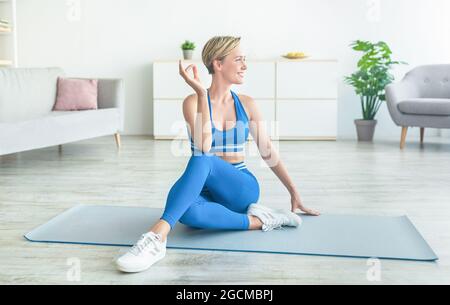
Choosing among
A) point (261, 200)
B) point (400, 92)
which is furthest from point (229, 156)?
point (400, 92)

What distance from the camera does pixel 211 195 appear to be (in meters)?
2.59

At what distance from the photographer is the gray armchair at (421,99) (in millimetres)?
5766

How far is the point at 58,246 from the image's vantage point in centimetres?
248

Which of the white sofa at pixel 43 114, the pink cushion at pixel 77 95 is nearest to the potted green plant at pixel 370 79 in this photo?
the white sofa at pixel 43 114

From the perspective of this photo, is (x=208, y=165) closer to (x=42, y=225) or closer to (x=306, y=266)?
(x=306, y=266)

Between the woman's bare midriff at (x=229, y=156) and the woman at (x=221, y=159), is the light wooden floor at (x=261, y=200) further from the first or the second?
the woman's bare midriff at (x=229, y=156)

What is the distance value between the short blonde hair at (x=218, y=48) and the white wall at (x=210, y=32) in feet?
15.0

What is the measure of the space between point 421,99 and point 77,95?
3258mm

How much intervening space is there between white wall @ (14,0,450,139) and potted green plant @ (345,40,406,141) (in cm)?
39

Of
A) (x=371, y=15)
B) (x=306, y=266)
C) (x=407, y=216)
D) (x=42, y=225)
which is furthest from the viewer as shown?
(x=371, y=15)

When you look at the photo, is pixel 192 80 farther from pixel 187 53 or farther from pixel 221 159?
pixel 187 53

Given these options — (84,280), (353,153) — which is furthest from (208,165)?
(353,153)

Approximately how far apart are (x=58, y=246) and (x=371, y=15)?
543 cm

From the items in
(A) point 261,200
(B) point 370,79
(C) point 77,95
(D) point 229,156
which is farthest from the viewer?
(B) point 370,79
